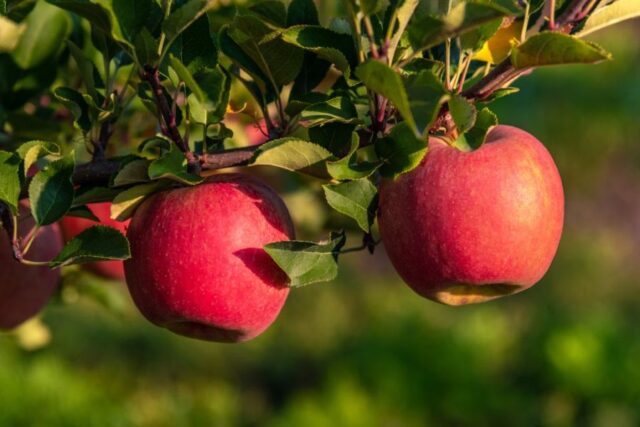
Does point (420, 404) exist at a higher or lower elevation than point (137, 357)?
higher

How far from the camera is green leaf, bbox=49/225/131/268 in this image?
72 centimetres

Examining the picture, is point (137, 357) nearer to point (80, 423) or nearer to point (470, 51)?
point (80, 423)

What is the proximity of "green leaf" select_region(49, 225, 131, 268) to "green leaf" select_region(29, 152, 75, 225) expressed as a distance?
3 centimetres

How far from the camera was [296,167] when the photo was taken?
0.74m

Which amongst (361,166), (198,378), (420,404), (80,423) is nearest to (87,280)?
(361,166)

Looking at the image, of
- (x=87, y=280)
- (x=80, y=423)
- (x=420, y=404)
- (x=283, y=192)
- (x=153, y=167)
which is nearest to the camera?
(x=153, y=167)

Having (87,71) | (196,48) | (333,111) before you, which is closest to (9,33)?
(87,71)

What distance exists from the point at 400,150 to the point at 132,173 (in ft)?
0.65

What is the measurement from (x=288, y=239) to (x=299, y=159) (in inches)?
3.6

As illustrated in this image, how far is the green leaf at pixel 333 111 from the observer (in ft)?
2.37

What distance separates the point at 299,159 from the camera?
2.38ft

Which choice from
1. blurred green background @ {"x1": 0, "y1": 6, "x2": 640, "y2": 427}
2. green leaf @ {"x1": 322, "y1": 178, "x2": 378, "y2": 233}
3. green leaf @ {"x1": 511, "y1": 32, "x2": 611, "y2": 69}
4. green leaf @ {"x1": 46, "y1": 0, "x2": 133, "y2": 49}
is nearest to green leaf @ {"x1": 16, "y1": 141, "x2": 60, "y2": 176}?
green leaf @ {"x1": 46, "y1": 0, "x2": 133, "y2": 49}

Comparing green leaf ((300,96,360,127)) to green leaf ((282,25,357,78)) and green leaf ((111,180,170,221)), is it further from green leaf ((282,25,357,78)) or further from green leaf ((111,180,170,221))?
green leaf ((111,180,170,221))

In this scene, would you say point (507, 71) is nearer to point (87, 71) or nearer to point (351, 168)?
point (351, 168)
